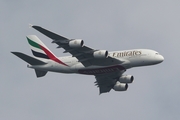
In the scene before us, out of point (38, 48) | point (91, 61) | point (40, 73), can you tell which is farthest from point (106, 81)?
point (38, 48)

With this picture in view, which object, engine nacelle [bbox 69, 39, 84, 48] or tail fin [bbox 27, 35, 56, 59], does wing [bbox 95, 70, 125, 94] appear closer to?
tail fin [bbox 27, 35, 56, 59]

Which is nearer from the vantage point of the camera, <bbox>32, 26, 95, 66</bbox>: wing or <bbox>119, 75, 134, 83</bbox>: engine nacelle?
<bbox>32, 26, 95, 66</bbox>: wing

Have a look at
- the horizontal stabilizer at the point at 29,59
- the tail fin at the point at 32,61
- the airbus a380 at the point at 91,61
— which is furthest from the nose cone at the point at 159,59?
the horizontal stabilizer at the point at 29,59

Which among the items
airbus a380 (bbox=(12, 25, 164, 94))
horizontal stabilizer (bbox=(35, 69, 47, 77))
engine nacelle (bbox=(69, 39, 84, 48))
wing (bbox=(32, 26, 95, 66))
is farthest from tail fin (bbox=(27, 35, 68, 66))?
engine nacelle (bbox=(69, 39, 84, 48))

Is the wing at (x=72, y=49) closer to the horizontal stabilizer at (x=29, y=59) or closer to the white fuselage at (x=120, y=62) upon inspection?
the white fuselage at (x=120, y=62)

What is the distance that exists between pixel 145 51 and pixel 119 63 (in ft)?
14.4

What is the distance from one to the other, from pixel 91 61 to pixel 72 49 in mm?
4147

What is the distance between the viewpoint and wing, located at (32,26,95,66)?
7438cm

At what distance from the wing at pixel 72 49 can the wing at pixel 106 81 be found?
675 centimetres

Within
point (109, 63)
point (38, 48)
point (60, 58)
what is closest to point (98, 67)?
point (109, 63)

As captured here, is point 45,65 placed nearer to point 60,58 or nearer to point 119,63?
point 60,58

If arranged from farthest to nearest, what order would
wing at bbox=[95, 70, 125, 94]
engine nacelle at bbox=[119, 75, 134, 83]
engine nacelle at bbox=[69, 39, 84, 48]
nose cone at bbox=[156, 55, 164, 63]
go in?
wing at bbox=[95, 70, 125, 94]
engine nacelle at bbox=[119, 75, 134, 83]
nose cone at bbox=[156, 55, 164, 63]
engine nacelle at bbox=[69, 39, 84, 48]

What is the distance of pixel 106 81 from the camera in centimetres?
8844

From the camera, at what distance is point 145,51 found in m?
80.7
